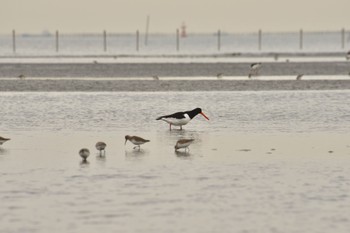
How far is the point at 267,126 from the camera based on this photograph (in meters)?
23.6

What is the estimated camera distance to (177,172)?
15.9m

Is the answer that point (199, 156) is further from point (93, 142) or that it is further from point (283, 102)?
point (283, 102)

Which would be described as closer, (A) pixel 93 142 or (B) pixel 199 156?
(B) pixel 199 156

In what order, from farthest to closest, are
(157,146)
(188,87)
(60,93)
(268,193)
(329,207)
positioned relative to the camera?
(188,87) → (60,93) → (157,146) → (268,193) → (329,207)

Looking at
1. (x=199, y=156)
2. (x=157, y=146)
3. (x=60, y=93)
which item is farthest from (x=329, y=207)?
(x=60, y=93)

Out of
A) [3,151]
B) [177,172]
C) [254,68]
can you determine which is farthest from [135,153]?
[254,68]

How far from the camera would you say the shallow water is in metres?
12.1

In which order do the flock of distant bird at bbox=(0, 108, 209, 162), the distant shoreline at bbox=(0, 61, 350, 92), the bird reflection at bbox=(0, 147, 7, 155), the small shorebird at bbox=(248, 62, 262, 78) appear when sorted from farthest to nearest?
the small shorebird at bbox=(248, 62, 262, 78) < the distant shoreline at bbox=(0, 61, 350, 92) < the bird reflection at bbox=(0, 147, 7, 155) < the flock of distant bird at bbox=(0, 108, 209, 162)

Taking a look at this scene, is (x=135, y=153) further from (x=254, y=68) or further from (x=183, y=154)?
(x=254, y=68)

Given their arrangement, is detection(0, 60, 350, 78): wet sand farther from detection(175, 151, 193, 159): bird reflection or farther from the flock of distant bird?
detection(175, 151, 193, 159): bird reflection

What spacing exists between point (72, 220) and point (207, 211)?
1.61 m

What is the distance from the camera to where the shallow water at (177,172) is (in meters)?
12.1

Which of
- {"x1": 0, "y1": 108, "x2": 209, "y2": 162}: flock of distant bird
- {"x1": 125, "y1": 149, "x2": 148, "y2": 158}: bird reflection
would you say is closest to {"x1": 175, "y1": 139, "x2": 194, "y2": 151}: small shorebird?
→ {"x1": 0, "y1": 108, "x2": 209, "y2": 162}: flock of distant bird

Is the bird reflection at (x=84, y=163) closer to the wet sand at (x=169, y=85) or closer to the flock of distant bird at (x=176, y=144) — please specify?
the flock of distant bird at (x=176, y=144)
